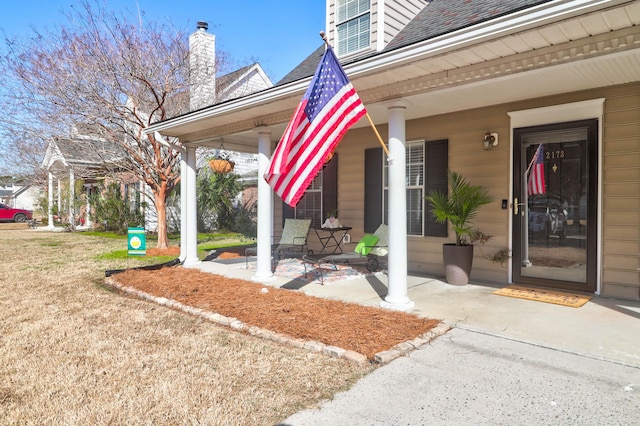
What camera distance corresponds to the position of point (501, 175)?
18.5 feet

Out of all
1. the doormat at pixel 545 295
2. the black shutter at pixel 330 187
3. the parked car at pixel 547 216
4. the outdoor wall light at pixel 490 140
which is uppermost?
the outdoor wall light at pixel 490 140

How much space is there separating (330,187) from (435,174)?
91.0 inches

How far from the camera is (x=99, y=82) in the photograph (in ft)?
31.6

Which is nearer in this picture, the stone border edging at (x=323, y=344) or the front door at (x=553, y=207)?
the stone border edging at (x=323, y=344)

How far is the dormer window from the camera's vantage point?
720 cm

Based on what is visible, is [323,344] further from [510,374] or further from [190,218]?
[190,218]

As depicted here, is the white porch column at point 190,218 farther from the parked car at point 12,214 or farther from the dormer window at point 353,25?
the parked car at point 12,214

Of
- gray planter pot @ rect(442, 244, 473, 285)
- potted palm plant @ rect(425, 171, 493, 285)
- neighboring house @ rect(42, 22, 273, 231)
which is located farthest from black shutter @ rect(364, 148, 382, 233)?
neighboring house @ rect(42, 22, 273, 231)

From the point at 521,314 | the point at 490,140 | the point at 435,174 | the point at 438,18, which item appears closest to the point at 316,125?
the point at 521,314

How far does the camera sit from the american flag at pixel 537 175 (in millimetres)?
5484

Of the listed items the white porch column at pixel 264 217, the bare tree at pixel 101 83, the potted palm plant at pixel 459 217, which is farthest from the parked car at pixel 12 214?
the potted palm plant at pixel 459 217

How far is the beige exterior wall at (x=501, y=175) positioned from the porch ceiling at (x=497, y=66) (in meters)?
0.27

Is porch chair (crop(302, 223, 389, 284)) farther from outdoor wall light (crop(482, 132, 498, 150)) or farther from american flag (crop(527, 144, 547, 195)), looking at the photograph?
american flag (crop(527, 144, 547, 195))

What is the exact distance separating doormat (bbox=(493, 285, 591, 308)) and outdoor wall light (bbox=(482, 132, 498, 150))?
1.98 m
